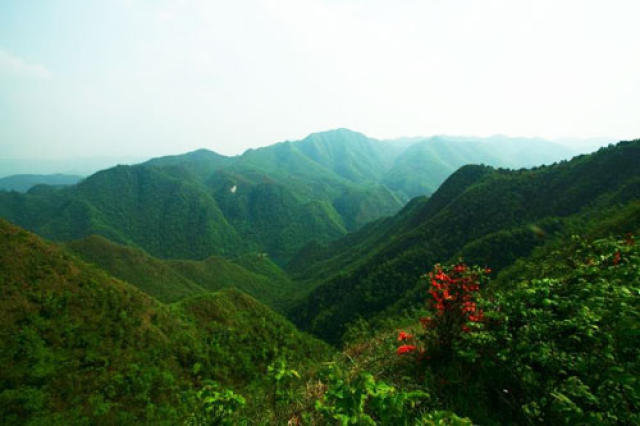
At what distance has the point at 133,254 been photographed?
2559 inches

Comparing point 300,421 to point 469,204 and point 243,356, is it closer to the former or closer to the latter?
point 243,356

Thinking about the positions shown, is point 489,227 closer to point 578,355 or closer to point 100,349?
point 578,355

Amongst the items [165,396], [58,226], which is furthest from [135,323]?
[58,226]

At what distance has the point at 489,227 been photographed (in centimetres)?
5519

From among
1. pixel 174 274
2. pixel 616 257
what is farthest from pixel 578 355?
pixel 174 274

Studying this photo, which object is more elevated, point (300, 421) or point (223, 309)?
point (300, 421)

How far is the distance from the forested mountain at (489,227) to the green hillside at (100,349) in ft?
74.5

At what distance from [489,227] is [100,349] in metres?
60.9

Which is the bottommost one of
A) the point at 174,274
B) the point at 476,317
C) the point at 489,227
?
the point at 174,274

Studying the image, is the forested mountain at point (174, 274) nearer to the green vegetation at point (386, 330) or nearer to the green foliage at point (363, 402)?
the green vegetation at point (386, 330)

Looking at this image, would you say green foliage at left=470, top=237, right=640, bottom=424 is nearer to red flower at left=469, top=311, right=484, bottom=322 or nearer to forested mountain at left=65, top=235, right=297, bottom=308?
red flower at left=469, top=311, right=484, bottom=322

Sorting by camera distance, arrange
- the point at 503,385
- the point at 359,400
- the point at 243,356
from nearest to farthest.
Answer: the point at 359,400 < the point at 503,385 < the point at 243,356

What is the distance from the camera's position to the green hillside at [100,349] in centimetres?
1391

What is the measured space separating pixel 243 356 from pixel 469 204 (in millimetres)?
59115
